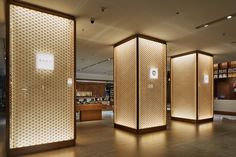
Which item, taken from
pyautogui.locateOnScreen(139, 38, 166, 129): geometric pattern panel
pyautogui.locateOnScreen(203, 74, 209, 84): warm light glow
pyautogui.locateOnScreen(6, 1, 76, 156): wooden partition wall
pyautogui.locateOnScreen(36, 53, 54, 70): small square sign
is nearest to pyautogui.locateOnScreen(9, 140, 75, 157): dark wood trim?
pyautogui.locateOnScreen(6, 1, 76, 156): wooden partition wall

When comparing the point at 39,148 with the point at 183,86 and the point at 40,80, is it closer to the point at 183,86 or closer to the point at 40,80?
the point at 40,80

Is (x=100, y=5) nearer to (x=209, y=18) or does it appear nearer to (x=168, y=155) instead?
(x=209, y=18)

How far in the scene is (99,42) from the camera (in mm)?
8039

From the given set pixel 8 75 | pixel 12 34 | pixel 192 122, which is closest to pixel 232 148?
pixel 192 122

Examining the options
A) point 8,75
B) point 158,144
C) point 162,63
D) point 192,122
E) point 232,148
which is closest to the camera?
point 8,75

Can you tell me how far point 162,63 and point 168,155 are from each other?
4.30 m

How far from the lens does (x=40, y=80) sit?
4938 mm

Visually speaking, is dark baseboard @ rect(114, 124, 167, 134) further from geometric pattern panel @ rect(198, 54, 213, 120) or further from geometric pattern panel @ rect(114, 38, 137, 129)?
geometric pattern panel @ rect(198, 54, 213, 120)

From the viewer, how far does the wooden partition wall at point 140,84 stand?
6.98 m

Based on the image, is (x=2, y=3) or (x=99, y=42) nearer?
(x=2, y=3)

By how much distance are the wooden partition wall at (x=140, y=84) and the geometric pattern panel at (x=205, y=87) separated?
9.93 feet

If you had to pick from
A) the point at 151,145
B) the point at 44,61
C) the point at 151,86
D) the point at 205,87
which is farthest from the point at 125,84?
the point at 205,87

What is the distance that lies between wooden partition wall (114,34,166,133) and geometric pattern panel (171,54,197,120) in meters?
2.67

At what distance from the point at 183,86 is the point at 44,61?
7714mm
